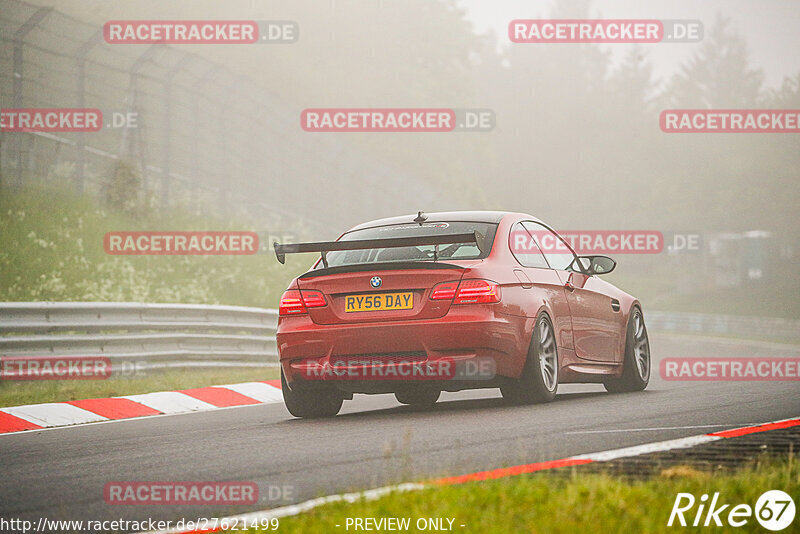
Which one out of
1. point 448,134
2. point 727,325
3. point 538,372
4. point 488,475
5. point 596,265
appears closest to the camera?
point 488,475

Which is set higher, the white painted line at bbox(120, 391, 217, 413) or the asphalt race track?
the asphalt race track

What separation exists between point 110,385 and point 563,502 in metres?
8.12

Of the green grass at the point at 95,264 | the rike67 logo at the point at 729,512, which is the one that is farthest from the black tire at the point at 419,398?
the green grass at the point at 95,264

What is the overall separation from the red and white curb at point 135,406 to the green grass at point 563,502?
17.6ft

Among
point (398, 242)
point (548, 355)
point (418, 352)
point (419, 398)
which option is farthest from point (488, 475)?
point (419, 398)

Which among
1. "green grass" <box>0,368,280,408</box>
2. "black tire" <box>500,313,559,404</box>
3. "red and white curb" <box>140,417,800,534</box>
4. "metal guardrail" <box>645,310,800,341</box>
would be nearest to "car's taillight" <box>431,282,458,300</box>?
"black tire" <box>500,313,559,404</box>

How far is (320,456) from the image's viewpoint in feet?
19.6

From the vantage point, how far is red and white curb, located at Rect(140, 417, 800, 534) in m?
4.25

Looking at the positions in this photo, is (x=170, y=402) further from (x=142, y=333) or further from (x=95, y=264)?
(x=95, y=264)

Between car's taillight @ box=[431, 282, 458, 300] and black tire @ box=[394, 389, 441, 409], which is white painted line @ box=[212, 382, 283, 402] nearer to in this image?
black tire @ box=[394, 389, 441, 409]

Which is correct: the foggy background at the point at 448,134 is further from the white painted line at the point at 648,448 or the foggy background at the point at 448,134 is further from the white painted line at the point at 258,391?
the white painted line at the point at 648,448

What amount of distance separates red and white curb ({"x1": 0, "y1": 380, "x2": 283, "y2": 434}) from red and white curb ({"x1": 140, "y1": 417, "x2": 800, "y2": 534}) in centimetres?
488

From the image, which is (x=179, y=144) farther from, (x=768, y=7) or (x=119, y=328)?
(x=768, y=7)

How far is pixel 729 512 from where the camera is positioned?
12.7 feet
